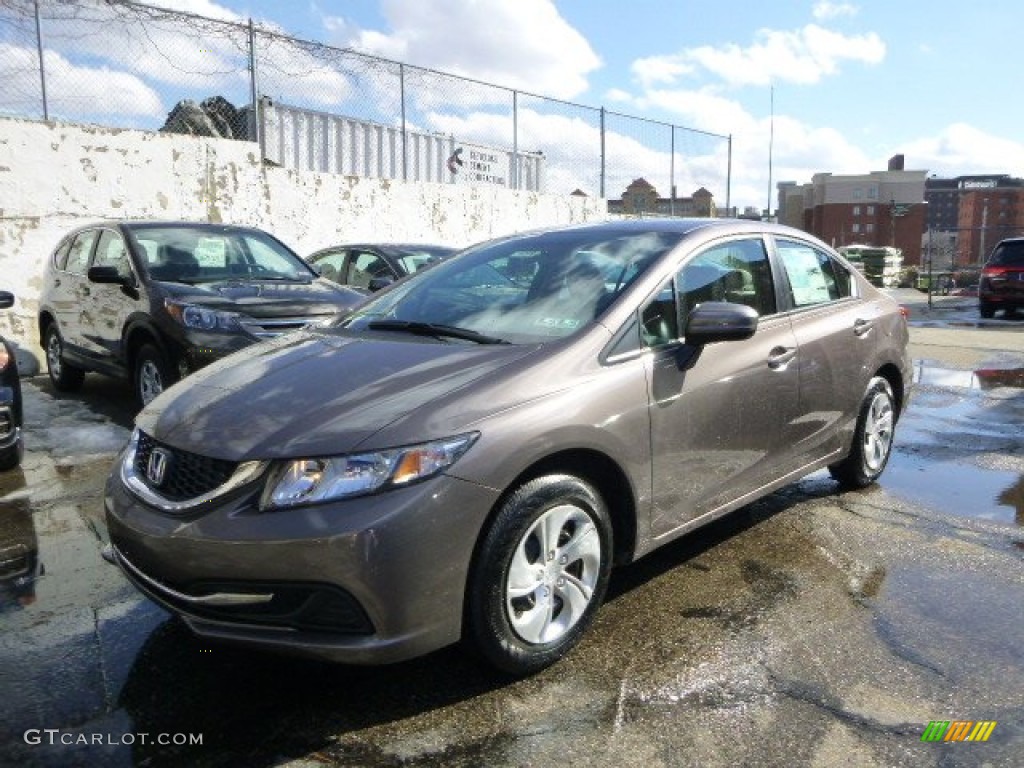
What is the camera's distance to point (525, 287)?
3.58 metres

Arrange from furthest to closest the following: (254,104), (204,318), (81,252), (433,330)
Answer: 1. (254,104)
2. (81,252)
3. (204,318)
4. (433,330)

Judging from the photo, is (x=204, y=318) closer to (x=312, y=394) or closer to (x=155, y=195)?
(x=312, y=394)

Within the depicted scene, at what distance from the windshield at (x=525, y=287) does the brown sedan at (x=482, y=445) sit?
14mm

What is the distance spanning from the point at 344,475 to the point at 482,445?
1.42ft

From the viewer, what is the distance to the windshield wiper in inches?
127

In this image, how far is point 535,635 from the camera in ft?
9.16

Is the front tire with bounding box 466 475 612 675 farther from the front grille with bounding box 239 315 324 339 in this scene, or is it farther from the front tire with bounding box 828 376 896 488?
the front grille with bounding box 239 315 324 339

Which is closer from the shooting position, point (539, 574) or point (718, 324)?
point (539, 574)

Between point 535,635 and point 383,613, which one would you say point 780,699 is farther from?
point 383,613

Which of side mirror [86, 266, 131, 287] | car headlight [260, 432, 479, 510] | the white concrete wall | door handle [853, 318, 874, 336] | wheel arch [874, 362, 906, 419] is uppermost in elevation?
the white concrete wall

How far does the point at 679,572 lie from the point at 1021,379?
7.45 m

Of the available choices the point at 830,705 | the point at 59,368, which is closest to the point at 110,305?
the point at 59,368

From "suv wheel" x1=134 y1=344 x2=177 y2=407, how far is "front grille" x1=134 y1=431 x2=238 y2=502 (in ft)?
11.8

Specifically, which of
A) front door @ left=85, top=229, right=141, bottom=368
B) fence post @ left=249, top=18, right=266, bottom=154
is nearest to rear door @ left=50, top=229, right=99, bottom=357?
front door @ left=85, top=229, right=141, bottom=368
